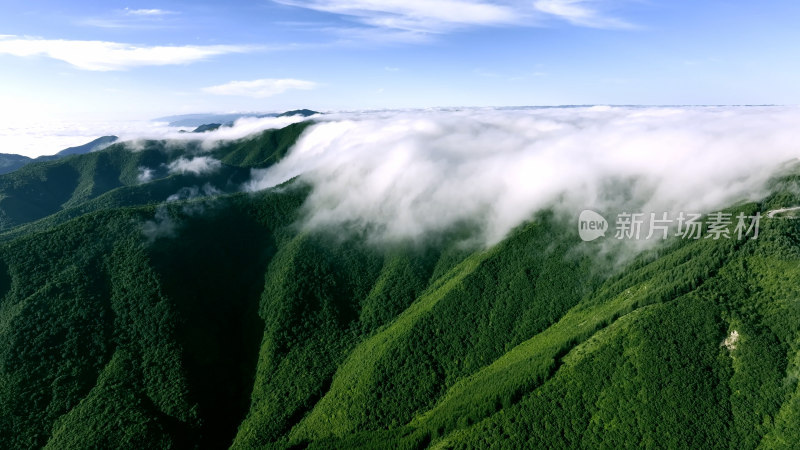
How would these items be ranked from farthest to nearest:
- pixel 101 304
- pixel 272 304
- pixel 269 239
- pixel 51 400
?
pixel 269 239 < pixel 272 304 < pixel 101 304 < pixel 51 400

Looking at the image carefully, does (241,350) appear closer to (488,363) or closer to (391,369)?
(391,369)

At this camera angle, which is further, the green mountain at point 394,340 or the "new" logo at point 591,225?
the "new" logo at point 591,225

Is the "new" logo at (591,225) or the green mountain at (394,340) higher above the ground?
the "new" logo at (591,225)

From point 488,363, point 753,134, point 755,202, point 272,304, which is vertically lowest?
point 488,363

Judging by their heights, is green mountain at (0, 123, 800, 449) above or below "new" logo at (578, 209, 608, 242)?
below

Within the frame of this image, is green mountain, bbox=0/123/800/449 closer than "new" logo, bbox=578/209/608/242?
Yes

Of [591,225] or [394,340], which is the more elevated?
[591,225]

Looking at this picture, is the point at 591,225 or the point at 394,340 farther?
the point at 591,225

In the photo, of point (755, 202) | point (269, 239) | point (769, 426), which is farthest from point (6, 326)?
point (755, 202)
